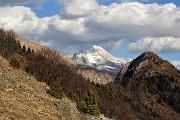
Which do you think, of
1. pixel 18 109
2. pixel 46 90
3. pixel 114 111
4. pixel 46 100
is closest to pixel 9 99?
pixel 18 109

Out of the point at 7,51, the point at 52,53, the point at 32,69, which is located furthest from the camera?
the point at 52,53

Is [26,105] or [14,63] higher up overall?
[14,63]

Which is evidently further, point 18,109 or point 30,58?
point 30,58

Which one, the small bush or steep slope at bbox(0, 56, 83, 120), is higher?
the small bush

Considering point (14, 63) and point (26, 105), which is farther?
point (14, 63)

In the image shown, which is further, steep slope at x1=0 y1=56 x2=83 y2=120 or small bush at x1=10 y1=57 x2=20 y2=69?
small bush at x1=10 y1=57 x2=20 y2=69

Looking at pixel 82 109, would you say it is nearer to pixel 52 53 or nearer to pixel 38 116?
pixel 38 116

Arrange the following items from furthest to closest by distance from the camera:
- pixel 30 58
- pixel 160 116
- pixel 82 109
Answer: pixel 160 116 → pixel 30 58 → pixel 82 109

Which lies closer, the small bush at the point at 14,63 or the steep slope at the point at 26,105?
the steep slope at the point at 26,105

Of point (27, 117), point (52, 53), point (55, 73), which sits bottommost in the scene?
point (27, 117)

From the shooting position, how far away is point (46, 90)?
58750mm

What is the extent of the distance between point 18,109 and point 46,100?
8.90 meters

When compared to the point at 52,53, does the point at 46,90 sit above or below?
below

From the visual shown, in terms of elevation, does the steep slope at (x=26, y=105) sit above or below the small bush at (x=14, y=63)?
below
